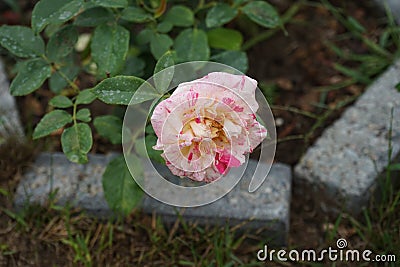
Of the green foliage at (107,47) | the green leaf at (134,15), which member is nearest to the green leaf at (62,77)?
the green foliage at (107,47)

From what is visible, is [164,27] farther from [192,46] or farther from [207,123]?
[207,123]

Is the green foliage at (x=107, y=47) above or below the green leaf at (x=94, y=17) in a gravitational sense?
below

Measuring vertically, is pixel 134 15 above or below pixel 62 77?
above

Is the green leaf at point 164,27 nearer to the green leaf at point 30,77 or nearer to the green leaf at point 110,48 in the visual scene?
the green leaf at point 110,48

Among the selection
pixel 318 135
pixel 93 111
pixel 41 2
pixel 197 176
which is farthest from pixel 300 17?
pixel 197 176

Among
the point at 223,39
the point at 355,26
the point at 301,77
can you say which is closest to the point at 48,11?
the point at 223,39

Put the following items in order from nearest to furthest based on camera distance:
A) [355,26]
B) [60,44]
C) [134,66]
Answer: [60,44] < [134,66] < [355,26]

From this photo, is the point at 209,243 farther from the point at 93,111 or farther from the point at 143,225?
the point at 93,111

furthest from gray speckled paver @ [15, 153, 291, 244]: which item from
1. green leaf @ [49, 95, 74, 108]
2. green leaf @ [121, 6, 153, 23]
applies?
green leaf @ [121, 6, 153, 23]
